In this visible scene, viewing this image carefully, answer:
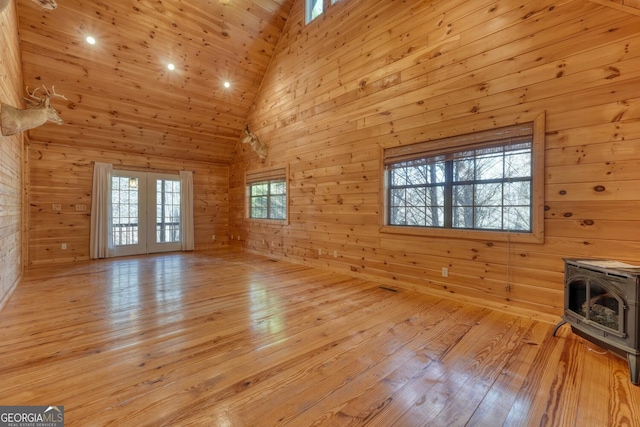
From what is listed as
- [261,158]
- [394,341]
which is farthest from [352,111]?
[394,341]

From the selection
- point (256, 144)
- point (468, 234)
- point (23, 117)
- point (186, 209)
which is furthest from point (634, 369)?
point (186, 209)

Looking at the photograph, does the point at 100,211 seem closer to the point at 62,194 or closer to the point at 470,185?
the point at 62,194

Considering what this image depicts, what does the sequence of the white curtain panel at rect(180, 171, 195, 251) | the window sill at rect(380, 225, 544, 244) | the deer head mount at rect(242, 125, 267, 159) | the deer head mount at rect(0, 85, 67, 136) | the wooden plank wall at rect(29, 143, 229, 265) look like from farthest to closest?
1. the white curtain panel at rect(180, 171, 195, 251)
2. the deer head mount at rect(242, 125, 267, 159)
3. the wooden plank wall at rect(29, 143, 229, 265)
4. the deer head mount at rect(0, 85, 67, 136)
5. the window sill at rect(380, 225, 544, 244)

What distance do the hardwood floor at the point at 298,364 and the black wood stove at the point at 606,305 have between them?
6.9 inches

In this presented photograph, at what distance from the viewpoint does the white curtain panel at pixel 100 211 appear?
6172 mm

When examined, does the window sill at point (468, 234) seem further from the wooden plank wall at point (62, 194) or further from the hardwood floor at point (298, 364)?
the wooden plank wall at point (62, 194)

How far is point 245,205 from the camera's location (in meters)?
7.44

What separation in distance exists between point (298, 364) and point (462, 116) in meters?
3.19

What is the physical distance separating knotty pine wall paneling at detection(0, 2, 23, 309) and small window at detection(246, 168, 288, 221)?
13.2 ft

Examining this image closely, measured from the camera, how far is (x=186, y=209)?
7438 millimetres

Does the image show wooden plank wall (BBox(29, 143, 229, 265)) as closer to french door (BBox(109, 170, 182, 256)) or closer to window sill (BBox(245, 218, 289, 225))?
french door (BBox(109, 170, 182, 256))

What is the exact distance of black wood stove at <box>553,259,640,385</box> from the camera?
5.97 ft

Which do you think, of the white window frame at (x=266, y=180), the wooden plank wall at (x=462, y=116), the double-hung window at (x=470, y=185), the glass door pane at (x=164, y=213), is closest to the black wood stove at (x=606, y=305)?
the wooden plank wall at (x=462, y=116)

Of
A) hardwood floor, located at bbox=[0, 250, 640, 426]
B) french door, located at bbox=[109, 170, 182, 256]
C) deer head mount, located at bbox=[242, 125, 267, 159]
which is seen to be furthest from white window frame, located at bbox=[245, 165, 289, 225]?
hardwood floor, located at bbox=[0, 250, 640, 426]
